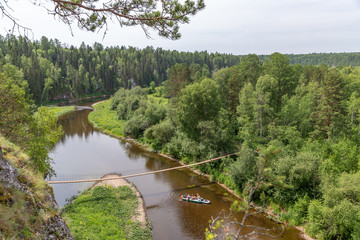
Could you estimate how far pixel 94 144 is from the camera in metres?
42.3

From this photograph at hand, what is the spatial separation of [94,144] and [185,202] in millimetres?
24559

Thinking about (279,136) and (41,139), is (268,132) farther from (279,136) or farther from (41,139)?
(41,139)

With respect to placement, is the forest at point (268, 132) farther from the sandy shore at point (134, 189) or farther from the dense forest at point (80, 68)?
the dense forest at point (80, 68)

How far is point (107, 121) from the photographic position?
55.9 metres

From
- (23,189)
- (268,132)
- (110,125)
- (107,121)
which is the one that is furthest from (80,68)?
(23,189)

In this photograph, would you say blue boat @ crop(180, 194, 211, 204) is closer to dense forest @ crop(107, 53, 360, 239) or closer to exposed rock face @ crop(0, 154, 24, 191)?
dense forest @ crop(107, 53, 360, 239)

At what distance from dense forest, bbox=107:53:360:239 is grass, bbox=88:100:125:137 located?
18.2 feet

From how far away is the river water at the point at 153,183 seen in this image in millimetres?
21172

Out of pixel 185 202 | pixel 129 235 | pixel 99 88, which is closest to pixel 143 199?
pixel 185 202

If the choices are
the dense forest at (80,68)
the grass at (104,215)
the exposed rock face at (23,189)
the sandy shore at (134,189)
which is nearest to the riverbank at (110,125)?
the sandy shore at (134,189)

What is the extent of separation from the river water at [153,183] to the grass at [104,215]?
1.69m

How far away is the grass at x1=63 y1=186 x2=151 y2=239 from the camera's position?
58.8 ft

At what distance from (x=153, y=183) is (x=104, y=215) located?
348 inches

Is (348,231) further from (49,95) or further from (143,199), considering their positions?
(49,95)
